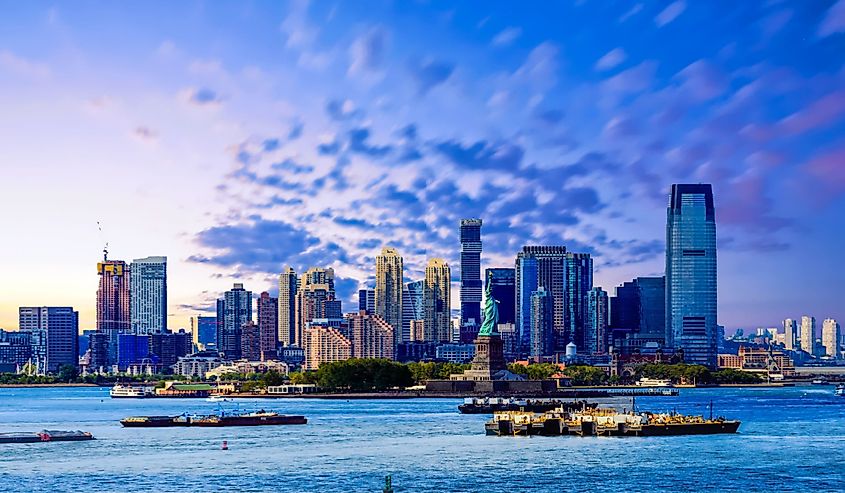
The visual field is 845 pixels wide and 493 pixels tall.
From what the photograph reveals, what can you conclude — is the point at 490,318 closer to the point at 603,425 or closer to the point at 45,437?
the point at 603,425

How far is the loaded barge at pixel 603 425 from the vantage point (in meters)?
98.2

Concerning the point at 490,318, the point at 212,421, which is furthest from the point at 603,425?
the point at 490,318

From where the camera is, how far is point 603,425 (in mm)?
98250

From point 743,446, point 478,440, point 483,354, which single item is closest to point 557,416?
point 478,440

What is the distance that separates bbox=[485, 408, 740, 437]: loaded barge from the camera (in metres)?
98.2

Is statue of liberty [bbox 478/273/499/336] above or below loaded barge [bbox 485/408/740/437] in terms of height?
above

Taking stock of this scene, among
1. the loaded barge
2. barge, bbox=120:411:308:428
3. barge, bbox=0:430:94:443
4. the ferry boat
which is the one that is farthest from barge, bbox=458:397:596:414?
barge, bbox=0:430:94:443

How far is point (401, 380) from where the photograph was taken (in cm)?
19575

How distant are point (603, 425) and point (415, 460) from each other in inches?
883

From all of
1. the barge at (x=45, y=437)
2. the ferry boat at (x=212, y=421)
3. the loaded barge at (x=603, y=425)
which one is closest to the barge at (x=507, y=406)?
the ferry boat at (x=212, y=421)

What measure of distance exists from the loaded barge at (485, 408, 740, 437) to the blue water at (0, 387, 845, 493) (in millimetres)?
2180

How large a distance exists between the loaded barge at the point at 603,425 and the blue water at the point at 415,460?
218 cm

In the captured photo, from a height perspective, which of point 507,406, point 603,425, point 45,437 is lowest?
point 507,406

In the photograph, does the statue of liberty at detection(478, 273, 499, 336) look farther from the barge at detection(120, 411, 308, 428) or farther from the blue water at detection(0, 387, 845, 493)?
the barge at detection(120, 411, 308, 428)
